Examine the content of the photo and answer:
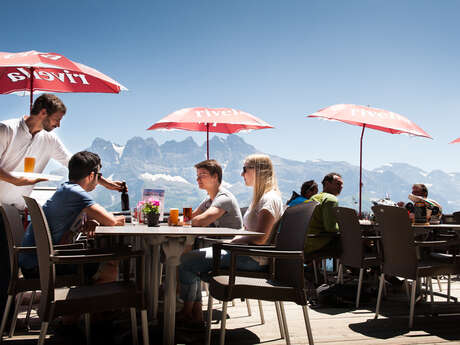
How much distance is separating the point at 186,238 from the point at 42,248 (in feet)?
2.87

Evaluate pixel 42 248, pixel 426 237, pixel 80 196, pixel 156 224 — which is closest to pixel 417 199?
pixel 426 237

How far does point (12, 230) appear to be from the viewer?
9.46 feet

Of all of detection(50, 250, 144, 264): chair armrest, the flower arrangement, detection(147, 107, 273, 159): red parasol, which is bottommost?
detection(50, 250, 144, 264): chair armrest

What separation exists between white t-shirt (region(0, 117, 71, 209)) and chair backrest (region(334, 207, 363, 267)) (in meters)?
2.87

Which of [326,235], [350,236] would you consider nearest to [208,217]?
[350,236]

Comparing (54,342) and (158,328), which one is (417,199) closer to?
(158,328)

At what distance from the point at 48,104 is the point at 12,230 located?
1.20 meters

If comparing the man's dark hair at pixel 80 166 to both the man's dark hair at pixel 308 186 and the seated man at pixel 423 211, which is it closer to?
the seated man at pixel 423 211

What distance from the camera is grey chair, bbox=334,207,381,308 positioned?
420 centimetres

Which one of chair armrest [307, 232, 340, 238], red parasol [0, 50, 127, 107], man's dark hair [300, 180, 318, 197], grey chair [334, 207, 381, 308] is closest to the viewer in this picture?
grey chair [334, 207, 381, 308]

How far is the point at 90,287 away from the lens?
8.14ft

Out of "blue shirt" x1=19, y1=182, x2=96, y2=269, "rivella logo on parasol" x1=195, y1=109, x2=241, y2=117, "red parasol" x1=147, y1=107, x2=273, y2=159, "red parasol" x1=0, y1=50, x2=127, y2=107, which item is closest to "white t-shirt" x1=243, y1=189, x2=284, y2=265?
"blue shirt" x1=19, y1=182, x2=96, y2=269

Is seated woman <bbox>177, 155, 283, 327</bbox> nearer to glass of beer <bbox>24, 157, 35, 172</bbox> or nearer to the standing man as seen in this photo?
the standing man

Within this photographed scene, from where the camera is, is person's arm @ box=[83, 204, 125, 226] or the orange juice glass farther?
the orange juice glass
